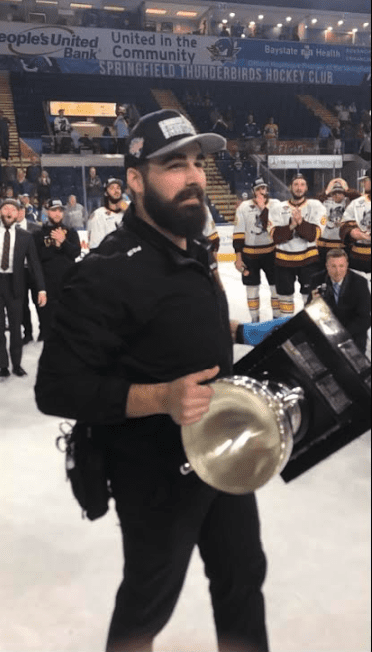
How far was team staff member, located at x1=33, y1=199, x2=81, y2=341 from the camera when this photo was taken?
2.13 m

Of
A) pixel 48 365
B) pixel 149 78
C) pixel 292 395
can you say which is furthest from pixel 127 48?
pixel 292 395

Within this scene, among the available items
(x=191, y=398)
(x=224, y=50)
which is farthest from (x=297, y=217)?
(x=191, y=398)

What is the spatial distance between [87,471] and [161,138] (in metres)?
0.38

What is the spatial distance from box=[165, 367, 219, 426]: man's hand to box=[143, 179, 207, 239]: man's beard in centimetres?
15

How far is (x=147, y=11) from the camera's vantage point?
955 mm

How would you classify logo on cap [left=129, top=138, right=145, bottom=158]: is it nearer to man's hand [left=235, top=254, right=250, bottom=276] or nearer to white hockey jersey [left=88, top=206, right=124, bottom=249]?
white hockey jersey [left=88, top=206, right=124, bottom=249]

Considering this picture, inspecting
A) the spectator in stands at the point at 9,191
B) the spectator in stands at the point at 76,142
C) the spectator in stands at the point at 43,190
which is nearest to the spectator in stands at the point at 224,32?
the spectator in stands at the point at 76,142

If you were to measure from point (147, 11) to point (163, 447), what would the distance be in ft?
2.34

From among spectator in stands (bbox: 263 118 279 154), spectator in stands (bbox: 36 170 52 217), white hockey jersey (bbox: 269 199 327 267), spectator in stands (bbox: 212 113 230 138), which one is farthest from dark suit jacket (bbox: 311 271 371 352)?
spectator in stands (bbox: 263 118 279 154)

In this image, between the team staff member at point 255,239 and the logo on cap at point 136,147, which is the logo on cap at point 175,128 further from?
the team staff member at point 255,239

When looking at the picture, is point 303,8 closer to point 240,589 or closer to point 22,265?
point 240,589

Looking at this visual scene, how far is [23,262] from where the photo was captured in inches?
94.5

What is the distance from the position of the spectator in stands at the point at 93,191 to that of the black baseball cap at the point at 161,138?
227 centimetres

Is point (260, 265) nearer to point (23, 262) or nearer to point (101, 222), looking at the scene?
point (101, 222)
